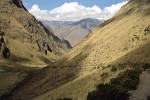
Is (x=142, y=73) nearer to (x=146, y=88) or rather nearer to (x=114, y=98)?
(x=146, y=88)

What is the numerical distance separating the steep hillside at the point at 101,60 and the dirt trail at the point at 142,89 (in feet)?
18.7

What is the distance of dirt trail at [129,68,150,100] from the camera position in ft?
110

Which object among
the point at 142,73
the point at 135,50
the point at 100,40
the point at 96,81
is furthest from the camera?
the point at 100,40

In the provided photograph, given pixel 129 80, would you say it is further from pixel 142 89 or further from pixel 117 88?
pixel 117 88

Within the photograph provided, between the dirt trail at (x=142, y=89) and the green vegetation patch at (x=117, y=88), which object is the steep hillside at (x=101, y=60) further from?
the green vegetation patch at (x=117, y=88)

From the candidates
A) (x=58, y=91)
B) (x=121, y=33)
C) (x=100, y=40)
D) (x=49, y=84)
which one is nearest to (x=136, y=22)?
(x=121, y=33)

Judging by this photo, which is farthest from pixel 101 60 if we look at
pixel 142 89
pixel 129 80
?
pixel 142 89

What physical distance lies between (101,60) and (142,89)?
90.8 ft

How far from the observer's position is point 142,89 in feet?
118

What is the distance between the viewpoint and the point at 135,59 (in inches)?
1996

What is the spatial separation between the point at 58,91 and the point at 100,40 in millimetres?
28621

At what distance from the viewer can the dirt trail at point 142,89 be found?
110ft

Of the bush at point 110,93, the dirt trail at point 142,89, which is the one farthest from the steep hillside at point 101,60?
the bush at point 110,93

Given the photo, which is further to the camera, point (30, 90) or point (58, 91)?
point (30, 90)
